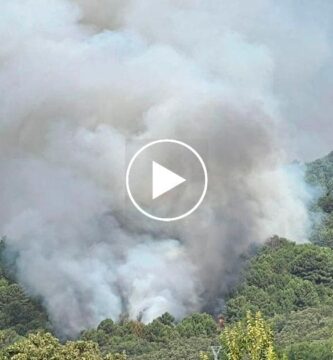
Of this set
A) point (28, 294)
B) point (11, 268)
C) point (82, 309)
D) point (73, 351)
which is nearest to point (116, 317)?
point (82, 309)

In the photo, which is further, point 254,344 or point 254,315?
point 254,315

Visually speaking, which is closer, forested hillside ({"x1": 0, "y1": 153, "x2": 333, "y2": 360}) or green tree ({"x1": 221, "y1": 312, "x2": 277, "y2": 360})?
green tree ({"x1": 221, "y1": 312, "x2": 277, "y2": 360})

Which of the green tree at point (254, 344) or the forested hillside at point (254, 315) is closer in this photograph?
the green tree at point (254, 344)

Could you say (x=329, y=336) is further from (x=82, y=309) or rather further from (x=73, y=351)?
(x=82, y=309)

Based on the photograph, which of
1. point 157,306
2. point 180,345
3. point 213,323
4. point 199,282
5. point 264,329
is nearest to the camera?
point 264,329

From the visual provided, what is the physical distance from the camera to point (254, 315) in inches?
2282

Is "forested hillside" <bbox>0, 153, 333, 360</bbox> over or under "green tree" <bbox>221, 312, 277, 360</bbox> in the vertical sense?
over

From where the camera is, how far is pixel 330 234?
87.6 m

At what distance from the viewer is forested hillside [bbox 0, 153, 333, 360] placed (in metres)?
49.4

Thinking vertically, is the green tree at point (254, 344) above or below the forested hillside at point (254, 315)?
below

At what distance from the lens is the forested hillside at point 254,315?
49.4 metres

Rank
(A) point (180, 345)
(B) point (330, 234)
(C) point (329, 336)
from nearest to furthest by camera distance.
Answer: (C) point (329, 336) → (A) point (180, 345) → (B) point (330, 234)

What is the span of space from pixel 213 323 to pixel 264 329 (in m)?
43.2

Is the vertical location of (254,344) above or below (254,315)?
below
